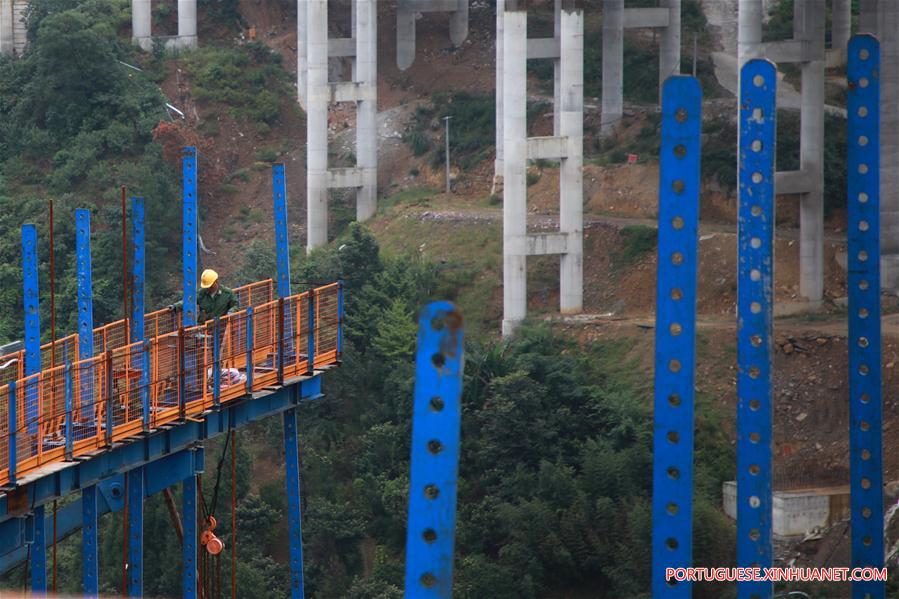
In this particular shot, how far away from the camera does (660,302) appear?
14648 millimetres

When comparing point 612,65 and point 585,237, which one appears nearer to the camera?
point 585,237

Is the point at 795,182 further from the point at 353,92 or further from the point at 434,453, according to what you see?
the point at 434,453

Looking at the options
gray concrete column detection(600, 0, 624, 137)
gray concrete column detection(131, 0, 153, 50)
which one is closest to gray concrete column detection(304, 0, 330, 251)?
gray concrete column detection(600, 0, 624, 137)

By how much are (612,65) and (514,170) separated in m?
12.5

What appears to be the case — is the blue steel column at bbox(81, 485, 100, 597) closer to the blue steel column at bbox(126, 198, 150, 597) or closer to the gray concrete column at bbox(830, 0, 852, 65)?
the blue steel column at bbox(126, 198, 150, 597)

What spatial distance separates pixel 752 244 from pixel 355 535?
23.9 meters

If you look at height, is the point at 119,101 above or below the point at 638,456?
above

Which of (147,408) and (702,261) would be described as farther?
(702,261)

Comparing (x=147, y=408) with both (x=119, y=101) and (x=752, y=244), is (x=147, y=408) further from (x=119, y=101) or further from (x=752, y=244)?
(x=119, y=101)

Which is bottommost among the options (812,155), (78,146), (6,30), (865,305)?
(865,305)

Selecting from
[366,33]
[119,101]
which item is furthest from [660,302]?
[119,101]

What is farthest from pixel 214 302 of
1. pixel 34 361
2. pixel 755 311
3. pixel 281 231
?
pixel 755 311

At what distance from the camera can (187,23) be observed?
211 feet

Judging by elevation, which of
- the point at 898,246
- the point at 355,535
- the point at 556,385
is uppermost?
the point at 898,246
